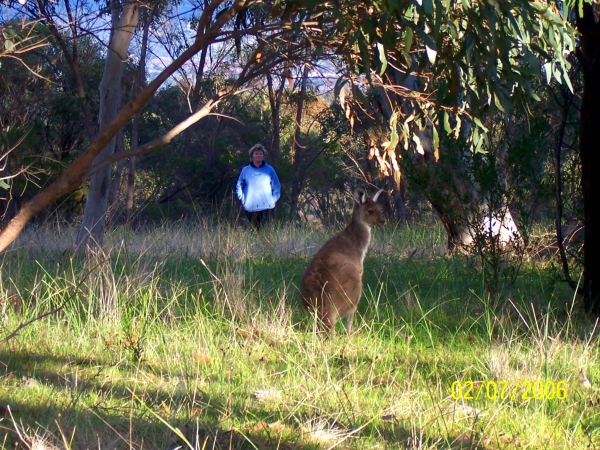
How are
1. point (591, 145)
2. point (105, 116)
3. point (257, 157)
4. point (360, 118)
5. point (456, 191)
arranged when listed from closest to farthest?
1. point (591, 145)
2. point (456, 191)
3. point (105, 116)
4. point (360, 118)
5. point (257, 157)

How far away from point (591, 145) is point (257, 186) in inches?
284

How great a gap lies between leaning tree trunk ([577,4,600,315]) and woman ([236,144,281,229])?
6.97m

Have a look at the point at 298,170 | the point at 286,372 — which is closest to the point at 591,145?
the point at 286,372

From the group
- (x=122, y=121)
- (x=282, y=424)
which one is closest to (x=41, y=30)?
(x=122, y=121)

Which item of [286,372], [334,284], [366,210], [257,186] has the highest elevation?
[257,186]

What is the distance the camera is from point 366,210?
7.18 meters

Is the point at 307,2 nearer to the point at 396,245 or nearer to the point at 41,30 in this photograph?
the point at 41,30

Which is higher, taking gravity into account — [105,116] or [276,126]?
[276,126]

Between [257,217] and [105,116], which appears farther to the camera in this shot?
[257,217]

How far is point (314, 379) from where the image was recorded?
416 cm

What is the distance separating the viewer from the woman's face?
12305mm

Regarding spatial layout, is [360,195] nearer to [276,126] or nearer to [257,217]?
[257,217]

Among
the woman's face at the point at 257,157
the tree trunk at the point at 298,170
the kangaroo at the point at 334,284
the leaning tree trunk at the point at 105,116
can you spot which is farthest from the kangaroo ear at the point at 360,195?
the tree trunk at the point at 298,170
